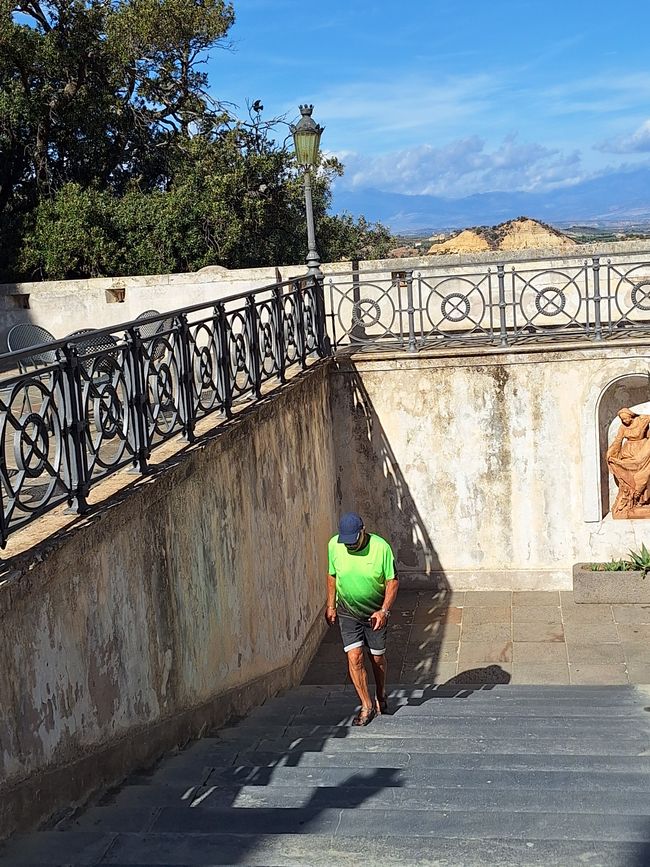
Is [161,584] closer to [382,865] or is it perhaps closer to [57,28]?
[382,865]

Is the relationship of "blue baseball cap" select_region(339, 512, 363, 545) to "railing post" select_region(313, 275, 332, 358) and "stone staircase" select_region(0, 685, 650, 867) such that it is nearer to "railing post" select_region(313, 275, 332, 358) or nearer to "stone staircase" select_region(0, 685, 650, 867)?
"stone staircase" select_region(0, 685, 650, 867)

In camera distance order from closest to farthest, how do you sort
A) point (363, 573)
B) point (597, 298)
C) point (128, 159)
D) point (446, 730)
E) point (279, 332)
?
point (446, 730) < point (363, 573) < point (279, 332) < point (597, 298) < point (128, 159)

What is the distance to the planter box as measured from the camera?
11.3 metres

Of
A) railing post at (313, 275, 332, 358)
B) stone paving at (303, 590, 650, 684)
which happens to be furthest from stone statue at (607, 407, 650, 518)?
railing post at (313, 275, 332, 358)

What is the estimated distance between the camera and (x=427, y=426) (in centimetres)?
1204

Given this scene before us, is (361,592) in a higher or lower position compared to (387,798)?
higher

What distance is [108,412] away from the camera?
564 centimetres

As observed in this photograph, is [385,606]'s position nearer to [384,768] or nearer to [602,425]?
[384,768]

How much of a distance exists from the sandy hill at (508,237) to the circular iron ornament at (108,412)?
21.8m

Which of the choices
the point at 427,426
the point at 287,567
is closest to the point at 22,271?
the point at 427,426

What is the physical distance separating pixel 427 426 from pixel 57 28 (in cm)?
1261

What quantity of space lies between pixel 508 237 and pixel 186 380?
24.0 meters

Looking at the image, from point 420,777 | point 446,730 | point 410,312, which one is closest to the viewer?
point 420,777

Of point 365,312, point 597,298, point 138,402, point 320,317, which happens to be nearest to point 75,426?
point 138,402
